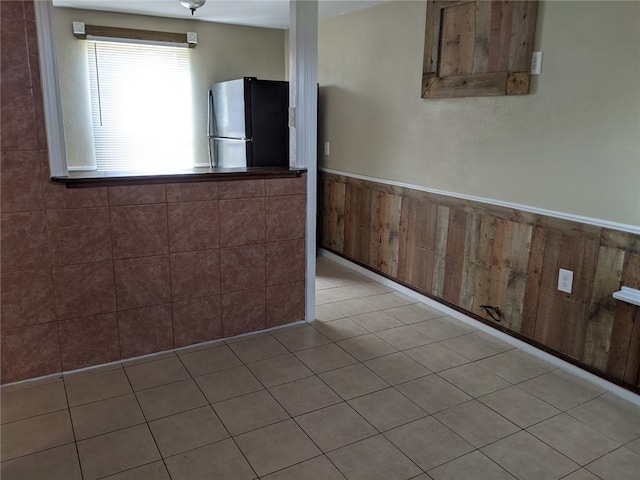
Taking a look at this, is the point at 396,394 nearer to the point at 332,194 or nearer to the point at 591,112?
the point at 591,112

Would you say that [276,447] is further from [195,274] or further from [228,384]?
[195,274]

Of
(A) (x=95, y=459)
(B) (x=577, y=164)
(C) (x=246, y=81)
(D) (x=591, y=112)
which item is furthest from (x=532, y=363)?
(C) (x=246, y=81)

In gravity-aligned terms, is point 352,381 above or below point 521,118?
below

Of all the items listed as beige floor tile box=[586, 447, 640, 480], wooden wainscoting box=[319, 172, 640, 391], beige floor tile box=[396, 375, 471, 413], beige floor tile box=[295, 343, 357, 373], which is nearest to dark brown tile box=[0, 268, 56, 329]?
beige floor tile box=[295, 343, 357, 373]

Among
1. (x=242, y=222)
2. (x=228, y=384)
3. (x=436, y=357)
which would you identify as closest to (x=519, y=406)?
(x=436, y=357)

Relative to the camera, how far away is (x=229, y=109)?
4.30 m

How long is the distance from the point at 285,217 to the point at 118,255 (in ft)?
3.21

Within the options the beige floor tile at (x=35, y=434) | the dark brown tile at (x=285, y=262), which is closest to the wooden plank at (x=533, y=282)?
the dark brown tile at (x=285, y=262)

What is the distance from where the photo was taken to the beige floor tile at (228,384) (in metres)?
2.36

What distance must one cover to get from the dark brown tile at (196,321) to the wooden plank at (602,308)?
79.5 inches

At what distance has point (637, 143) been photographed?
7.23 ft

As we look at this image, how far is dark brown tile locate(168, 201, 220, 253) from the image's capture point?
2.63 metres

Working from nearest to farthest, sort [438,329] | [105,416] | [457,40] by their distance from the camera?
[105,416] → [457,40] → [438,329]

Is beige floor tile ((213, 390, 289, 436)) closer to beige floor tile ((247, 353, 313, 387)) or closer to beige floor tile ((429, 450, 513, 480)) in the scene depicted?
beige floor tile ((247, 353, 313, 387))
